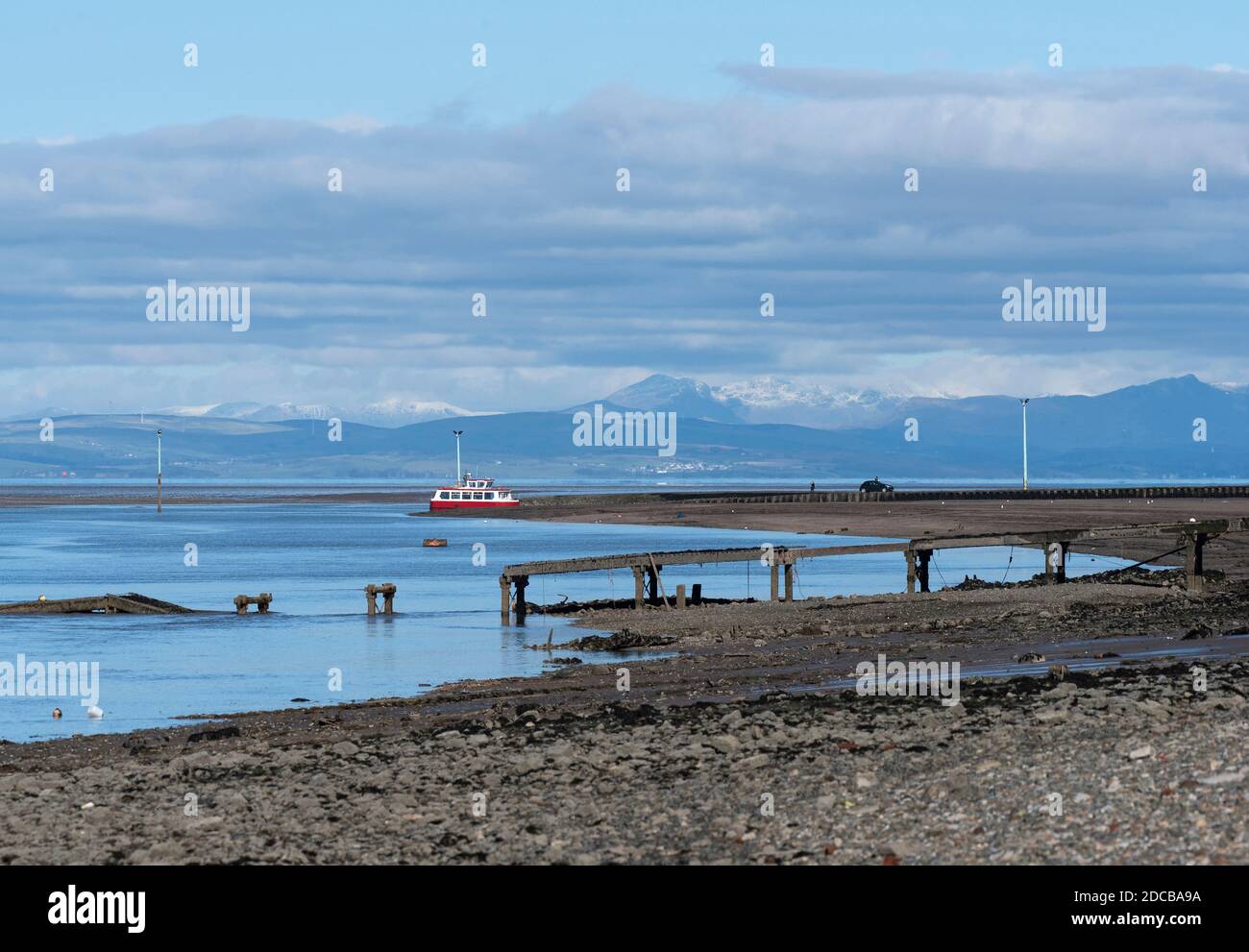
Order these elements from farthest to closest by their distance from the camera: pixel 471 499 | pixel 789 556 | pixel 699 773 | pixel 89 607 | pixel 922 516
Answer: pixel 471 499
pixel 922 516
pixel 89 607
pixel 789 556
pixel 699 773

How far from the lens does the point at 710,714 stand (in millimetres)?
24109

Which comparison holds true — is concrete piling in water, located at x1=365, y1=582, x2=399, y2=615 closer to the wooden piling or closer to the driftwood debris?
the wooden piling

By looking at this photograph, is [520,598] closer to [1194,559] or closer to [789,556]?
[789,556]

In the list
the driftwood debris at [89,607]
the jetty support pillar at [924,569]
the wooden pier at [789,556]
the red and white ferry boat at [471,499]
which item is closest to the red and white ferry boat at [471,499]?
the red and white ferry boat at [471,499]

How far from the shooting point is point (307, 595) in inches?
2554

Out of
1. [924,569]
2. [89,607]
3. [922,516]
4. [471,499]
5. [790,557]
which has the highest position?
[471,499]

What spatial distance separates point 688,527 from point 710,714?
108m

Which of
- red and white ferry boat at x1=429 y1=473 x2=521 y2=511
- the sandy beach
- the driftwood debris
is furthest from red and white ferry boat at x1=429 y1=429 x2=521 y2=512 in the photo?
the sandy beach

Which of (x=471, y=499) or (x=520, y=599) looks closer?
(x=520, y=599)

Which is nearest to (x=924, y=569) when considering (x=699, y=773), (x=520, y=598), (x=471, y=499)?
(x=520, y=598)

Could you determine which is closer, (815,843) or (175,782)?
(815,843)

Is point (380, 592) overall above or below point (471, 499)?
below
